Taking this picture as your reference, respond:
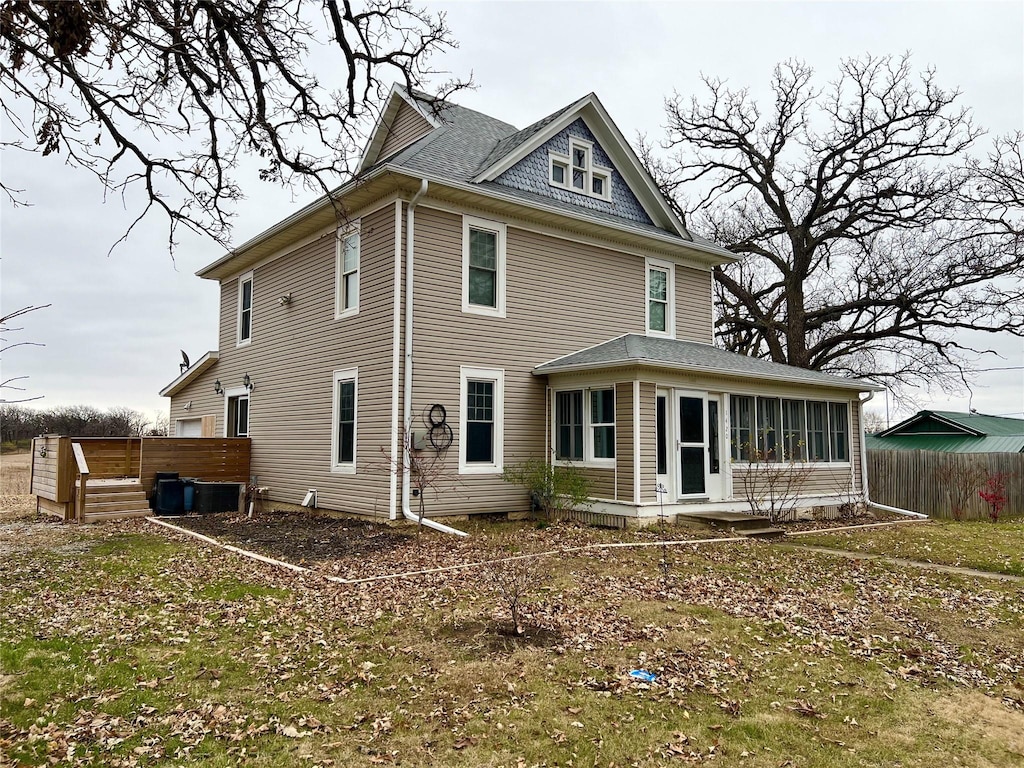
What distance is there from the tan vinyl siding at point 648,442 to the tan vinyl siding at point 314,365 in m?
4.32

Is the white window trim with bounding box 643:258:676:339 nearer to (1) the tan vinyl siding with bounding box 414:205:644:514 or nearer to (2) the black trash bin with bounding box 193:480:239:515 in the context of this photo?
(1) the tan vinyl siding with bounding box 414:205:644:514

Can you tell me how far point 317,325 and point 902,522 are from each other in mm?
12784

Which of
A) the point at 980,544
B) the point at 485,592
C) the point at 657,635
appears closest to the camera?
the point at 657,635

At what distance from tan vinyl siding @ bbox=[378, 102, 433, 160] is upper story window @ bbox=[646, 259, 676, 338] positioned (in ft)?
19.4

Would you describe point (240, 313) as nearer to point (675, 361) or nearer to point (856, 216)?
point (675, 361)

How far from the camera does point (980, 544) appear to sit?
11.7 meters

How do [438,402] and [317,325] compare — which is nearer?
[438,402]

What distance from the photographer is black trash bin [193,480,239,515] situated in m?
14.5

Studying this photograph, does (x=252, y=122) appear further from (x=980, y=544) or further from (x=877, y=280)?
(x=877, y=280)

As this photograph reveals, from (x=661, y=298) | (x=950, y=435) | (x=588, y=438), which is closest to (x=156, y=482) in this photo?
(x=588, y=438)

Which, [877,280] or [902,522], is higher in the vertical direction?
[877,280]

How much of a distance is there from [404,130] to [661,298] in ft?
23.4

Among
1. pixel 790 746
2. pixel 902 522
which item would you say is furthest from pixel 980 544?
pixel 790 746

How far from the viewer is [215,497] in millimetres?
14727
